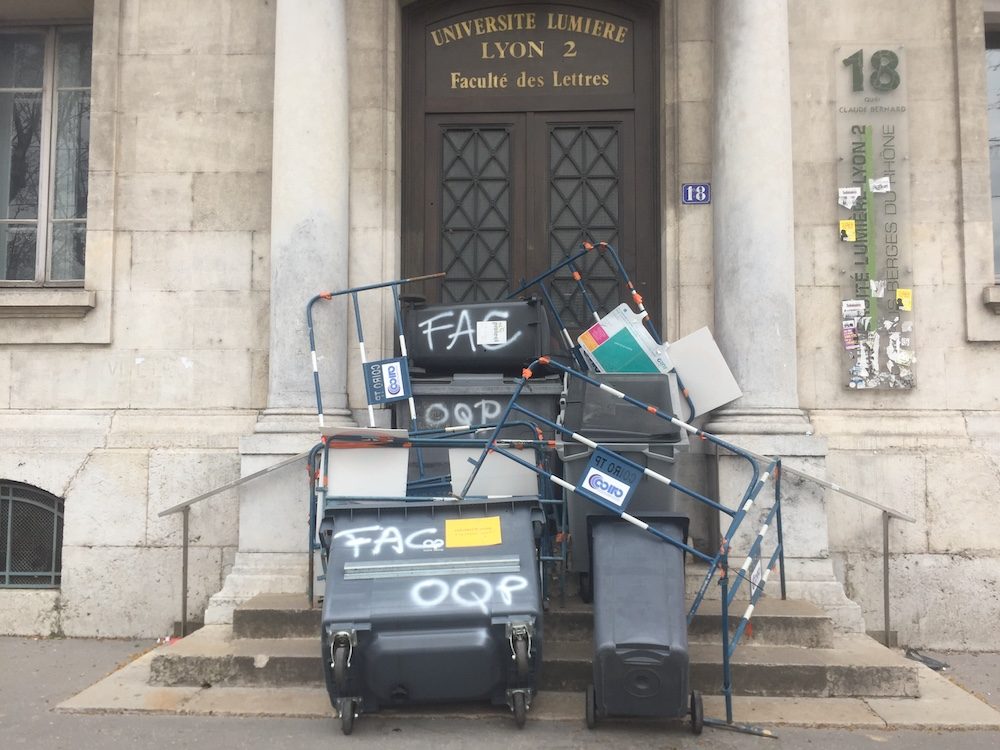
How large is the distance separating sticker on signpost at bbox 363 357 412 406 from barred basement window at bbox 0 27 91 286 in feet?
10.5

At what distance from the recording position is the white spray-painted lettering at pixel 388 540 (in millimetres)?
4984

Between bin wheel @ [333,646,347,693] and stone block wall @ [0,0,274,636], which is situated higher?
stone block wall @ [0,0,274,636]

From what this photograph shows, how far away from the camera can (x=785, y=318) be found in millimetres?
6832

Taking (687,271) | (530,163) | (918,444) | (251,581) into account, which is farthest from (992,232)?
(251,581)

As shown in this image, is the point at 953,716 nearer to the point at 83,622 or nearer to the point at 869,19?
the point at 869,19

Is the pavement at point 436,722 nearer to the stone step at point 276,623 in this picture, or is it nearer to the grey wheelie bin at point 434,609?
the grey wheelie bin at point 434,609

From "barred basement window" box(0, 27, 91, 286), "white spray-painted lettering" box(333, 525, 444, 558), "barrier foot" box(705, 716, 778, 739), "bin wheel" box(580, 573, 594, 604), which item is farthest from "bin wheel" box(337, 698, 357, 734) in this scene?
"barred basement window" box(0, 27, 91, 286)

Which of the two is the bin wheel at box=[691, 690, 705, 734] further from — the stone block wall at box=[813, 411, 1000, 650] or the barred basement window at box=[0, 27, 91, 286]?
the barred basement window at box=[0, 27, 91, 286]

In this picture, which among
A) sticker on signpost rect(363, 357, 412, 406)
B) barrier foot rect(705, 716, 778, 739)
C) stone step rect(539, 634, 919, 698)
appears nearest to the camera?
barrier foot rect(705, 716, 778, 739)

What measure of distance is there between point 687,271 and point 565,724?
12.4ft

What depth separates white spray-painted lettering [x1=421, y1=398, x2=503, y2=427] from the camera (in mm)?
6574

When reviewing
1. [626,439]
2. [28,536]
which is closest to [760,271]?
[626,439]

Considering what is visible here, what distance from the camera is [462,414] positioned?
6.58 metres

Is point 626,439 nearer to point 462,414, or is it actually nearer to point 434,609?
point 462,414
